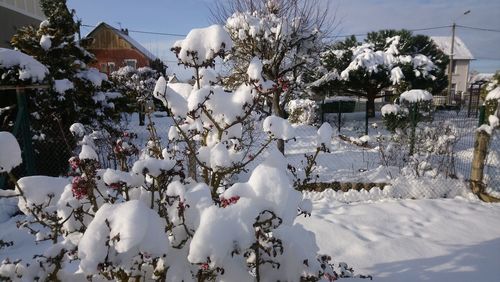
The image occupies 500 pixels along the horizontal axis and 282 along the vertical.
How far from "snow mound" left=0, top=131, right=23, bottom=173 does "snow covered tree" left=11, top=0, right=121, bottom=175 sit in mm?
4805

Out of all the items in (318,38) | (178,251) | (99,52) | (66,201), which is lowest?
(178,251)

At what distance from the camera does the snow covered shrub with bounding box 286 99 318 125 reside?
13.9 m

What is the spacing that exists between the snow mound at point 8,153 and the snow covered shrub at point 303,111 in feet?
41.8

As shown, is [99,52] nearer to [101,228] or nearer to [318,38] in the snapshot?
[318,38]

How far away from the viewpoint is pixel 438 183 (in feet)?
17.3

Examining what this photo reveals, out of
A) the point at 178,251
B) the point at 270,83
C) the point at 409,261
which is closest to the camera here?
the point at 178,251

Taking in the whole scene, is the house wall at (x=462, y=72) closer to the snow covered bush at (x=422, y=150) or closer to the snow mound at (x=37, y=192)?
the snow covered bush at (x=422, y=150)

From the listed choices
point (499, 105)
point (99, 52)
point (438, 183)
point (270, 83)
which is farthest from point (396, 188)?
point (99, 52)

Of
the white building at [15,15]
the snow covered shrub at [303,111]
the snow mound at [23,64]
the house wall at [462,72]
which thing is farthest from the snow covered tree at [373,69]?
the house wall at [462,72]

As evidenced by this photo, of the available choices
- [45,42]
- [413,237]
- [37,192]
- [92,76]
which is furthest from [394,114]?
[37,192]

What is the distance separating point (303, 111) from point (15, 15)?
41.3ft

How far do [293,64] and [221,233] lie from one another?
798 cm

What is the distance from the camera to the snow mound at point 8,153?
157cm

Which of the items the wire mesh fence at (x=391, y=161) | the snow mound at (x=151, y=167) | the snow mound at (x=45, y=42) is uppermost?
the snow mound at (x=45, y=42)
